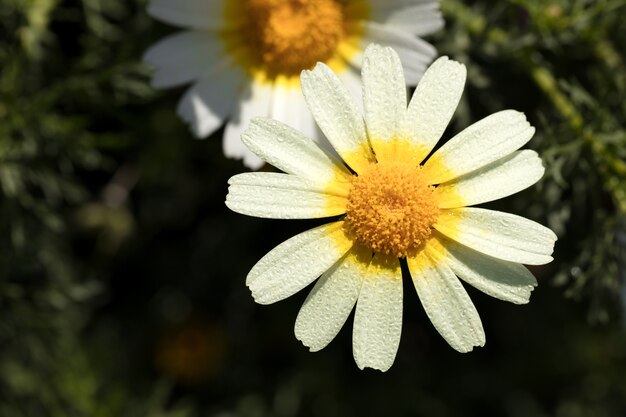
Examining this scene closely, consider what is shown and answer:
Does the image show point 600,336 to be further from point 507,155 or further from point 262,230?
point 507,155

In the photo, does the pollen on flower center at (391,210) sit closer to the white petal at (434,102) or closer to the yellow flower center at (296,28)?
the white petal at (434,102)

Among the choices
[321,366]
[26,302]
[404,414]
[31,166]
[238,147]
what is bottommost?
[404,414]

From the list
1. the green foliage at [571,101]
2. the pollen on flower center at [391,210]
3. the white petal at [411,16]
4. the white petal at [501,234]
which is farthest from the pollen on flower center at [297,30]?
the white petal at [501,234]

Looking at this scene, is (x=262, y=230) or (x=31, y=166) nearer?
(x=31, y=166)

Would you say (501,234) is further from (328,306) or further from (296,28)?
(296,28)

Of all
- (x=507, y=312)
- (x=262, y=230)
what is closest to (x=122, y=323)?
(x=262, y=230)

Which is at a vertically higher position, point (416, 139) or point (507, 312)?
point (416, 139)
